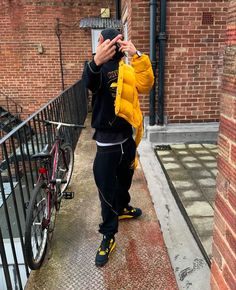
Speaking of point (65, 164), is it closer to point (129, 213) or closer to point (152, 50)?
point (129, 213)

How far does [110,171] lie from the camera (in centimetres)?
231

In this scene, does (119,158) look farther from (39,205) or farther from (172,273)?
(172,273)

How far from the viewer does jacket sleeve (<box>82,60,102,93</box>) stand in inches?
76.1

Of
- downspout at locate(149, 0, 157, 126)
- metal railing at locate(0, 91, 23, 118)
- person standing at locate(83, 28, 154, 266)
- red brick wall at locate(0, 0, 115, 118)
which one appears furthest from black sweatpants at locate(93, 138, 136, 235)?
metal railing at locate(0, 91, 23, 118)

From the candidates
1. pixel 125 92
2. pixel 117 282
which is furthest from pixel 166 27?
pixel 117 282

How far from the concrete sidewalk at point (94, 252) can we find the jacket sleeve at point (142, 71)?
4.39 ft

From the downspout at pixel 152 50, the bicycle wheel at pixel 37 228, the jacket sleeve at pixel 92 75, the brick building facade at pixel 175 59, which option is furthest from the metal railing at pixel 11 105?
the jacket sleeve at pixel 92 75

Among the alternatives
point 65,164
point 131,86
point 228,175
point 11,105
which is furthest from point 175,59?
point 11,105

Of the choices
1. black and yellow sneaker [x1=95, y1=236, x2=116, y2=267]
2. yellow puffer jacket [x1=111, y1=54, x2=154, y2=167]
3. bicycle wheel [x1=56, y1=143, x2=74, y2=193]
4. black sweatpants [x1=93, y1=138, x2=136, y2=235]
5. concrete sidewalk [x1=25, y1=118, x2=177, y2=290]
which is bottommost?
concrete sidewalk [x1=25, y1=118, x2=177, y2=290]

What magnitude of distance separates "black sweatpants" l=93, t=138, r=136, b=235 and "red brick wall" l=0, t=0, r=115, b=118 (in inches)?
264

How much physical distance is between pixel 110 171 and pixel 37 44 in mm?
7171

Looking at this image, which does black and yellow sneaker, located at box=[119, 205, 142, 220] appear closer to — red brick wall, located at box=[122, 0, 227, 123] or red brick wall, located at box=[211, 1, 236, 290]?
red brick wall, located at box=[211, 1, 236, 290]

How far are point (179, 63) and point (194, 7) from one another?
2.82 ft

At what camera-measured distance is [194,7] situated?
457 cm
